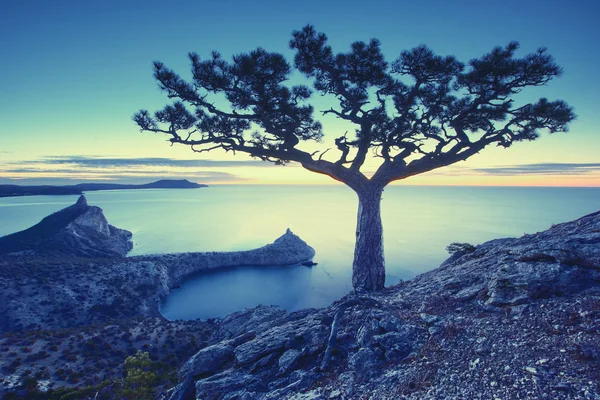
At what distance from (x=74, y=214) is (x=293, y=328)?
90.8 metres

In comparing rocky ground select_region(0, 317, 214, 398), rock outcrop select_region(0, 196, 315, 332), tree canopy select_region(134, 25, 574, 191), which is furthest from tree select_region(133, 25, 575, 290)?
rock outcrop select_region(0, 196, 315, 332)

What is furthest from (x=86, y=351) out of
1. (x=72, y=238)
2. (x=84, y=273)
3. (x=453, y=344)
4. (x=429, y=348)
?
(x=72, y=238)

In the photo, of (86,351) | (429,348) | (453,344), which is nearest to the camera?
(453,344)

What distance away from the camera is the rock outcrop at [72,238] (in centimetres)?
5966

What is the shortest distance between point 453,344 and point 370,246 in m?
7.65

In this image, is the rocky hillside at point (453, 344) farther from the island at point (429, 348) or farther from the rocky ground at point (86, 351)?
the rocky ground at point (86, 351)

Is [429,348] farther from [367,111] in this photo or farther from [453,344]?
[367,111]

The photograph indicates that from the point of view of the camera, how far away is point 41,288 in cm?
3331

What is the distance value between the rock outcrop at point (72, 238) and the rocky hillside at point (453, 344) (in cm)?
6864

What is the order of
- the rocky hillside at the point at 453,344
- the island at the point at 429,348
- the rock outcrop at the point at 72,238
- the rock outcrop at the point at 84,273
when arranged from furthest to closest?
the rock outcrop at the point at 72,238, the rock outcrop at the point at 84,273, the island at the point at 429,348, the rocky hillside at the point at 453,344

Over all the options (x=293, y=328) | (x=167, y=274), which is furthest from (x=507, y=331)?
(x=167, y=274)

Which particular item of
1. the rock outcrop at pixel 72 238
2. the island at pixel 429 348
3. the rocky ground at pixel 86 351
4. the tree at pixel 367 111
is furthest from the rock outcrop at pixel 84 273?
the tree at pixel 367 111

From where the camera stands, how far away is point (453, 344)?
654cm

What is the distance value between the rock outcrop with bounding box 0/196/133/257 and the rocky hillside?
225 ft
